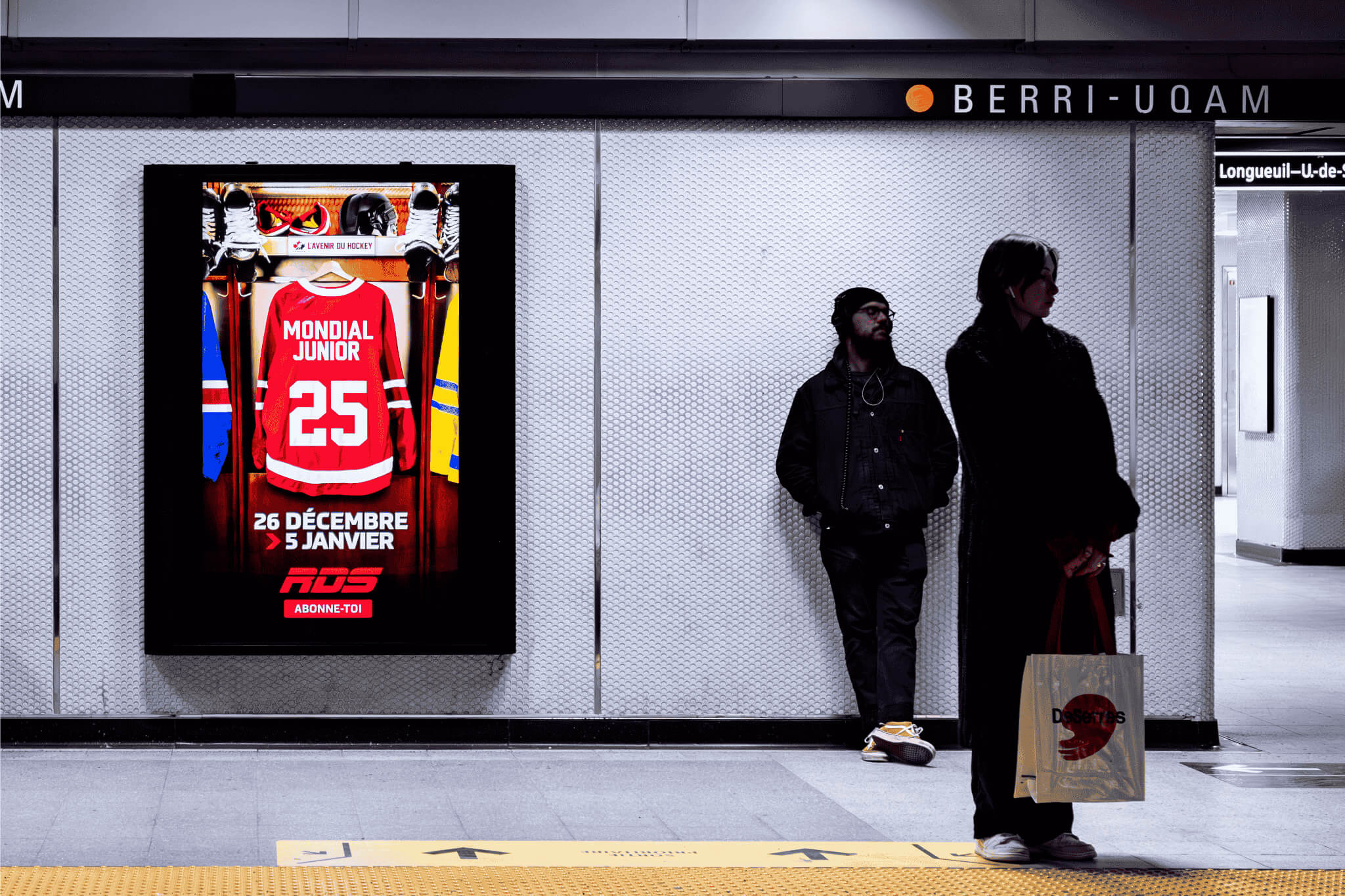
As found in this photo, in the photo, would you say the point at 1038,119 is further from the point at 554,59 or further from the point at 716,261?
the point at 554,59

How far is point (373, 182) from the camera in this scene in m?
6.71

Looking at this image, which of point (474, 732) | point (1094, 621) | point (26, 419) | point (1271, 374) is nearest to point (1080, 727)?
point (1094, 621)

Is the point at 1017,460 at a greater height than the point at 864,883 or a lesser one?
greater

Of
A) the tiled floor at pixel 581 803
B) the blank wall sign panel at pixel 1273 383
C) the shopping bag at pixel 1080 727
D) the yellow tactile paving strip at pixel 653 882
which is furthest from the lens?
the blank wall sign panel at pixel 1273 383

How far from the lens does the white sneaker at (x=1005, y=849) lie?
4785 millimetres

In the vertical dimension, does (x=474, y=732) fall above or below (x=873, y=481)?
below

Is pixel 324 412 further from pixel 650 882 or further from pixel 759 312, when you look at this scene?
pixel 650 882

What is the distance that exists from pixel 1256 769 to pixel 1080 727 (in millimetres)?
2313

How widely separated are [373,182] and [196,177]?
0.73m

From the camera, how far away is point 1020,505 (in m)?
4.72

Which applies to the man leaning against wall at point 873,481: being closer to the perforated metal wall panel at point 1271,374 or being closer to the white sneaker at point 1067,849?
the white sneaker at point 1067,849

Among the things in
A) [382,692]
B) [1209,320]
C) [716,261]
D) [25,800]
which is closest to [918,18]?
[716,261]

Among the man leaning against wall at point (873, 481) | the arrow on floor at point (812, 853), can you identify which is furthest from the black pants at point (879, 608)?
the arrow on floor at point (812, 853)

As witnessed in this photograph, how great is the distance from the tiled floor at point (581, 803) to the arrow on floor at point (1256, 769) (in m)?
0.12
